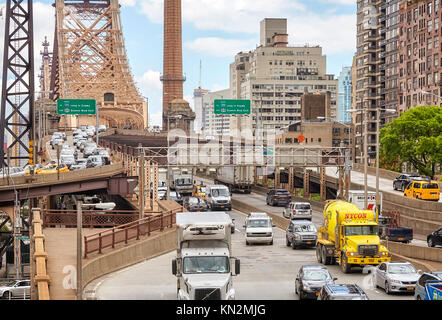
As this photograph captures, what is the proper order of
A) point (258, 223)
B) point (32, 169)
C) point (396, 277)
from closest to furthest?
point (396, 277) < point (258, 223) < point (32, 169)

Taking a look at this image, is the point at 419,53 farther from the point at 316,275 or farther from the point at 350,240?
the point at 316,275

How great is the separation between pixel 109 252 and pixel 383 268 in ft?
42.5

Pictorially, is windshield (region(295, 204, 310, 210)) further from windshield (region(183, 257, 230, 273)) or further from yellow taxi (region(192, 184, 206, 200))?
windshield (region(183, 257, 230, 273))

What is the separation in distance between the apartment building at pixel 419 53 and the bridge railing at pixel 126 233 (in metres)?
75.3

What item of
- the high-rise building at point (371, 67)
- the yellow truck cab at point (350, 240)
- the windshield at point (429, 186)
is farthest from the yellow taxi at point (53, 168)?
the high-rise building at point (371, 67)

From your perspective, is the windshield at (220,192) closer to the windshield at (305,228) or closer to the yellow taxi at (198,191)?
the yellow taxi at (198,191)

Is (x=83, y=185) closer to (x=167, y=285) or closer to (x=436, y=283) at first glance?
(x=167, y=285)

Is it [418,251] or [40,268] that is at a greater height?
[40,268]

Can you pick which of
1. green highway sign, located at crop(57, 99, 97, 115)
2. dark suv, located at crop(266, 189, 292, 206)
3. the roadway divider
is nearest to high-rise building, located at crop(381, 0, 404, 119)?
green highway sign, located at crop(57, 99, 97, 115)

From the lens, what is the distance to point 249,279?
105ft

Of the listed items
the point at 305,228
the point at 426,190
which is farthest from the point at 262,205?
the point at 305,228

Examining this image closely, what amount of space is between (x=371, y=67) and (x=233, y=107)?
2825 inches

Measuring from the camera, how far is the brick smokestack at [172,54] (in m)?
184
